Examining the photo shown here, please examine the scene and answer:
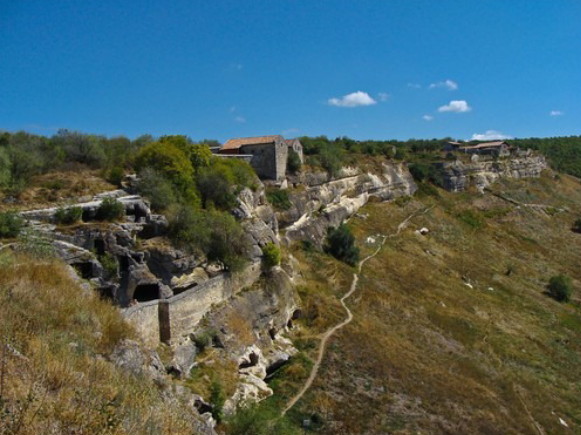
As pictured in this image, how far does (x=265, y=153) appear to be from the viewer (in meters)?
44.7

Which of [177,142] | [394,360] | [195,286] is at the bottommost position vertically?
[394,360]

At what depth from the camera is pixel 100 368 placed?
24.6 ft

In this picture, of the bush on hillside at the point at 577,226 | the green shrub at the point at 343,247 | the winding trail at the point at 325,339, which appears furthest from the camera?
the bush on hillside at the point at 577,226

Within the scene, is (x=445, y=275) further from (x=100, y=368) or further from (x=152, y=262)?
(x=100, y=368)

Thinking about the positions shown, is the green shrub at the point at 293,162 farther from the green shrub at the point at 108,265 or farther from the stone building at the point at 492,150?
the stone building at the point at 492,150

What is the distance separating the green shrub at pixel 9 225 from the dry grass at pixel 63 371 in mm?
7124

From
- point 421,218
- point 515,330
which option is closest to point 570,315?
point 515,330

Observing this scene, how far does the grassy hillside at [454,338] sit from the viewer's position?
2198cm

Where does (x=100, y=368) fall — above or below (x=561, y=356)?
above

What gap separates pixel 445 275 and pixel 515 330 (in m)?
10.7

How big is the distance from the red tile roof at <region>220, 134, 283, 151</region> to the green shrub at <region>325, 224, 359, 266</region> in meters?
12.2

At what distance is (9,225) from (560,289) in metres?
52.2

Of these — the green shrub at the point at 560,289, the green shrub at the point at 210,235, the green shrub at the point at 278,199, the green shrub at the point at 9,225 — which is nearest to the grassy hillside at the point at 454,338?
the green shrub at the point at 560,289

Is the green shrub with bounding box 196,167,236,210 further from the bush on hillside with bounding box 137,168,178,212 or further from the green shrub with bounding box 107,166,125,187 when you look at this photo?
the green shrub with bounding box 107,166,125,187
